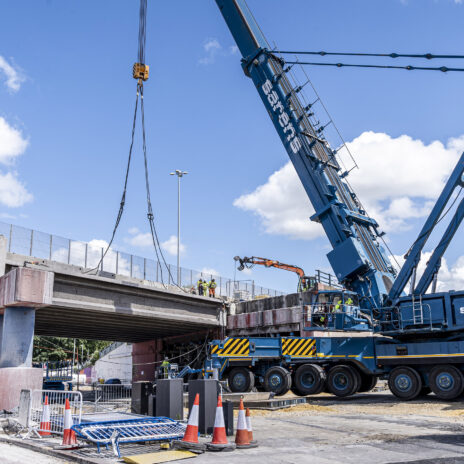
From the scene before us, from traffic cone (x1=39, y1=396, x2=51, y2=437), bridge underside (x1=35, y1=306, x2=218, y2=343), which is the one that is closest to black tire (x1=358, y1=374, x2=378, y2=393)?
bridge underside (x1=35, y1=306, x2=218, y2=343)

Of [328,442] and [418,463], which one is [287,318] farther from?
[418,463]

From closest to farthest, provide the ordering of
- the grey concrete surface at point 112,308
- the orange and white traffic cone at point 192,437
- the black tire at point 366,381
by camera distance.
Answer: the orange and white traffic cone at point 192,437
the black tire at point 366,381
the grey concrete surface at point 112,308

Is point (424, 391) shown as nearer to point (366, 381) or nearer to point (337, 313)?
point (366, 381)

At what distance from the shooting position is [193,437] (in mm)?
8977

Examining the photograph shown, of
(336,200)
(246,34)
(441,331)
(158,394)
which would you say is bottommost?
(158,394)

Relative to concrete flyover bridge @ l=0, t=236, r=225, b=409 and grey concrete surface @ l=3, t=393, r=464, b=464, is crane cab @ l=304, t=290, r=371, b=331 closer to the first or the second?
grey concrete surface @ l=3, t=393, r=464, b=464

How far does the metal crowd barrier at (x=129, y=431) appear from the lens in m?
9.03

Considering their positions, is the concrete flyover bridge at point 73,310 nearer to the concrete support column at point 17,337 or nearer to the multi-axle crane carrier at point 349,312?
the concrete support column at point 17,337

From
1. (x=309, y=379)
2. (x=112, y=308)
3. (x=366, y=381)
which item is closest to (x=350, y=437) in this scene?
(x=309, y=379)

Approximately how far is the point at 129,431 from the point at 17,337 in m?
11.0

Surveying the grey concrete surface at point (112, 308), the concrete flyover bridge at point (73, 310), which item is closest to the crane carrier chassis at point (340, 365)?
the grey concrete surface at point (112, 308)

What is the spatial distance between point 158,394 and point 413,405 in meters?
9.82

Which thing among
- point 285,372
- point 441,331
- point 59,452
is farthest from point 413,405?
Answer: point 59,452

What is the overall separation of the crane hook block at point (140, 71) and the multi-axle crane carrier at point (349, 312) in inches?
257
